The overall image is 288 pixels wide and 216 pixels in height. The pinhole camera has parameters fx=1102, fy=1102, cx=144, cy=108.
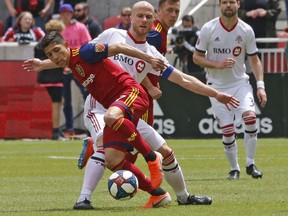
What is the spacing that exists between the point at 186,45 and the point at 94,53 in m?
13.1

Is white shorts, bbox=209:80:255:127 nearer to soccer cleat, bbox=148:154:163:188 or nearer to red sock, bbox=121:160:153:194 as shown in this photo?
soccer cleat, bbox=148:154:163:188

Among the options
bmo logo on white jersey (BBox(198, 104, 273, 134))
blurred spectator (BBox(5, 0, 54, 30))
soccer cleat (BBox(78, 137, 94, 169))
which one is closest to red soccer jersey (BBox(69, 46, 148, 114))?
soccer cleat (BBox(78, 137, 94, 169))

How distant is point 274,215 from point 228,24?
19.9ft

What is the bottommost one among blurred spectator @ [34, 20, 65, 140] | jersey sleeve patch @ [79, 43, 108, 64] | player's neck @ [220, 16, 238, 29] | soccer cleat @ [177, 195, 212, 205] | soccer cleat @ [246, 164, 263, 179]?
blurred spectator @ [34, 20, 65, 140]

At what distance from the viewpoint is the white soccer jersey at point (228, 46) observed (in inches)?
615

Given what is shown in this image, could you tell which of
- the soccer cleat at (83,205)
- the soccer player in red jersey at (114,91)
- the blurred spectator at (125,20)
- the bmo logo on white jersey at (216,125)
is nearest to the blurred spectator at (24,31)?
the blurred spectator at (125,20)

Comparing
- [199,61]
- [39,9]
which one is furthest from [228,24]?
[39,9]

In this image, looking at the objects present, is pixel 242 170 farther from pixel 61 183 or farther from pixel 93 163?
pixel 93 163

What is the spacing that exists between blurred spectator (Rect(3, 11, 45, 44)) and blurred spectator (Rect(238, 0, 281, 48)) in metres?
4.74

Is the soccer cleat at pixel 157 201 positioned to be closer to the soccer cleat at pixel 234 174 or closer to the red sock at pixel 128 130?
the red sock at pixel 128 130

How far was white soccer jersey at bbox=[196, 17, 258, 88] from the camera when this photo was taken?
1562cm

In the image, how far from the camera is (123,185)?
34.9ft

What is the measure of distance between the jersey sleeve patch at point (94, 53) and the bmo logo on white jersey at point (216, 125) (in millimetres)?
12171

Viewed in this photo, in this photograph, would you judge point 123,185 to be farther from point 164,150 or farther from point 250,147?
point 250,147
